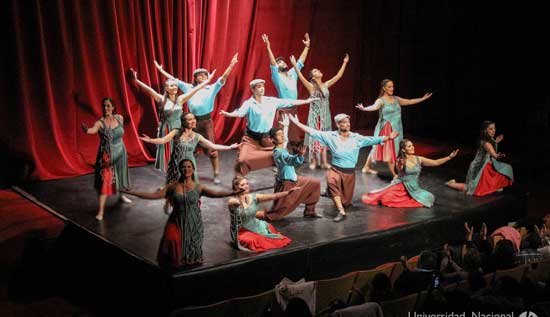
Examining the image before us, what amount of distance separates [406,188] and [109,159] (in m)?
2.81

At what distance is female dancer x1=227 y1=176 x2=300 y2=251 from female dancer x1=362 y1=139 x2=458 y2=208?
1.59m

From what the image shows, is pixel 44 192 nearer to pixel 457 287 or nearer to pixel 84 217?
pixel 84 217

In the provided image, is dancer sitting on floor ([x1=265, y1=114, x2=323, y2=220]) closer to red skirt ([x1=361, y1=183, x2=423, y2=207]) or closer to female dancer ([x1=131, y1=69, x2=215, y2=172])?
red skirt ([x1=361, y1=183, x2=423, y2=207])

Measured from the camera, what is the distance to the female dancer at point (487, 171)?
29.1 ft

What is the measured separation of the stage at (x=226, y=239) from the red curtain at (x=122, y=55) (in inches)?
26.2

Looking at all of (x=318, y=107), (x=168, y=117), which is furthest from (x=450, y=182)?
(x=168, y=117)

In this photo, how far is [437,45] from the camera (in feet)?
42.8

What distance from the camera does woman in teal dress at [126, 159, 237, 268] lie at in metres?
6.69

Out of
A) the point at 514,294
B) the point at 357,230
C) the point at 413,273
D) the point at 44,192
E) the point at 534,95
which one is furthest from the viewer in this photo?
the point at 534,95

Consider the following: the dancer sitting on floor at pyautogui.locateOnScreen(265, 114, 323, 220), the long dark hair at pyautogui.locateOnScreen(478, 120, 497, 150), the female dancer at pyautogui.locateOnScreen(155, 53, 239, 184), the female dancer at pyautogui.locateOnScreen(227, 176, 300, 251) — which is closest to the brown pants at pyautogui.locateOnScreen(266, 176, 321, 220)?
the dancer sitting on floor at pyautogui.locateOnScreen(265, 114, 323, 220)

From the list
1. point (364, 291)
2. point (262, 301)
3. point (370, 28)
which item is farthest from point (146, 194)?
point (370, 28)

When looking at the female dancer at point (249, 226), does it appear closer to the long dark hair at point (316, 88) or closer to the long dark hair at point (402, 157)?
the long dark hair at point (402, 157)

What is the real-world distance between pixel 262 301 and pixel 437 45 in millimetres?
7715

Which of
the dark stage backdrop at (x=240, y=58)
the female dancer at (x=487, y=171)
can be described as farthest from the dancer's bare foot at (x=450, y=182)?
the dark stage backdrop at (x=240, y=58)
